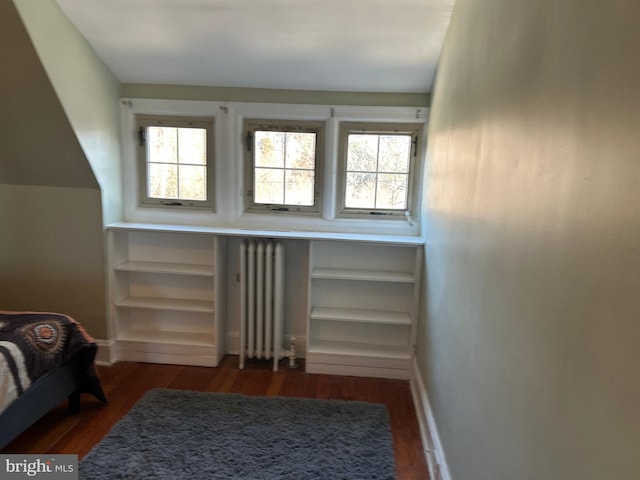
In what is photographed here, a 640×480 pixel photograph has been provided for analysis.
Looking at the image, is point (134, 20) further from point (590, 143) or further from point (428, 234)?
point (590, 143)

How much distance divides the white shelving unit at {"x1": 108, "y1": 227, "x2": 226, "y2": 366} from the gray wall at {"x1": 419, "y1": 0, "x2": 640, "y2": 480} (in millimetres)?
1927

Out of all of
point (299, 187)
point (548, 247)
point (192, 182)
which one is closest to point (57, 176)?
point (192, 182)

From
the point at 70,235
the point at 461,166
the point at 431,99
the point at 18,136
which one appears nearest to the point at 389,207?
the point at 431,99

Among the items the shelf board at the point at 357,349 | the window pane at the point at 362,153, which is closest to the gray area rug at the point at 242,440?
the shelf board at the point at 357,349

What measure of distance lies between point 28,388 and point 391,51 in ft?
8.90

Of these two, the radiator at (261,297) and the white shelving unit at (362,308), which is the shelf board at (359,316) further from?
the radiator at (261,297)

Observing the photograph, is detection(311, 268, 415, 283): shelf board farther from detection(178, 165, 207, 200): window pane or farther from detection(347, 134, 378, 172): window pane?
detection(178, 165, 207, 200): window pane

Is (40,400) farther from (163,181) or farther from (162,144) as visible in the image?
(162,144)

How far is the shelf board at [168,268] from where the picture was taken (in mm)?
3170

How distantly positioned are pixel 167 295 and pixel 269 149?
1392 millimetres

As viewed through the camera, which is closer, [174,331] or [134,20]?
[134,20]

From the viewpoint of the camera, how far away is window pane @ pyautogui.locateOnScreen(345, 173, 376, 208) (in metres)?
3.29

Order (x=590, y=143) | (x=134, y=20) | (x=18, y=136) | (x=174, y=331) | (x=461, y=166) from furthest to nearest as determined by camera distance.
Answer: (x=174, y=331), (x=18, y=136), (x=134, y=20), (x=461, y=166), (x=590, y=143)

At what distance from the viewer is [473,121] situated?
1.75 metres
